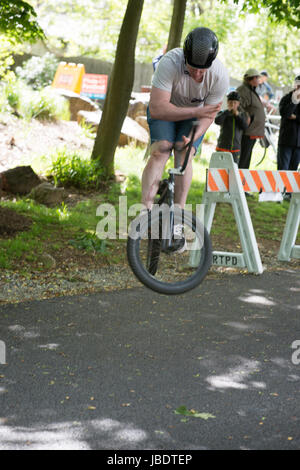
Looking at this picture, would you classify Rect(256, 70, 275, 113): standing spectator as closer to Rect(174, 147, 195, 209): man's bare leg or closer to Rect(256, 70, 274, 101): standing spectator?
Rect(256, 70, 274, 101): standing spectator

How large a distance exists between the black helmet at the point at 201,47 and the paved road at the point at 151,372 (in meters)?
2.46

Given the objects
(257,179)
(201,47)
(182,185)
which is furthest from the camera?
(257,179)

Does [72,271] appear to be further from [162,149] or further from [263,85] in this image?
[263,85]

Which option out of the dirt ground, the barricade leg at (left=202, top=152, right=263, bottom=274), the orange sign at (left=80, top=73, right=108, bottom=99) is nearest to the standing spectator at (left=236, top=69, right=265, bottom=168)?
the dirt ground

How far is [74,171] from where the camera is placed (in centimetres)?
1369

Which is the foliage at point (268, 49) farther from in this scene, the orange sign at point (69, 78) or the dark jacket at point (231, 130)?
the dark jacket at point (231, 130)

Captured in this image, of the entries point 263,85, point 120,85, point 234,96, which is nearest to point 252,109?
point 234,96

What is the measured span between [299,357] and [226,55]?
135ft

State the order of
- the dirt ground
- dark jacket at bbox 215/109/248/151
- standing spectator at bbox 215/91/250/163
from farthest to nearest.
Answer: dark jacket at bbox 215/109/248/151, standing spectator at bbox 215/91/250/163, the dirt ground

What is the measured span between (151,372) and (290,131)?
7.74 meters

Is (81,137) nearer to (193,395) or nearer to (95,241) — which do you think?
(95,241)

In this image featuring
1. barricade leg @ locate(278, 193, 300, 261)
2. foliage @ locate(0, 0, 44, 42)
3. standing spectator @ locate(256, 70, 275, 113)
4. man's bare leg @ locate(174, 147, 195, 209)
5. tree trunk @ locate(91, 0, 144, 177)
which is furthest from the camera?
standing spectator @ locate(256, 70, 275, 113)

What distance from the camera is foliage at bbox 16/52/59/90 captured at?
22.8 meters
